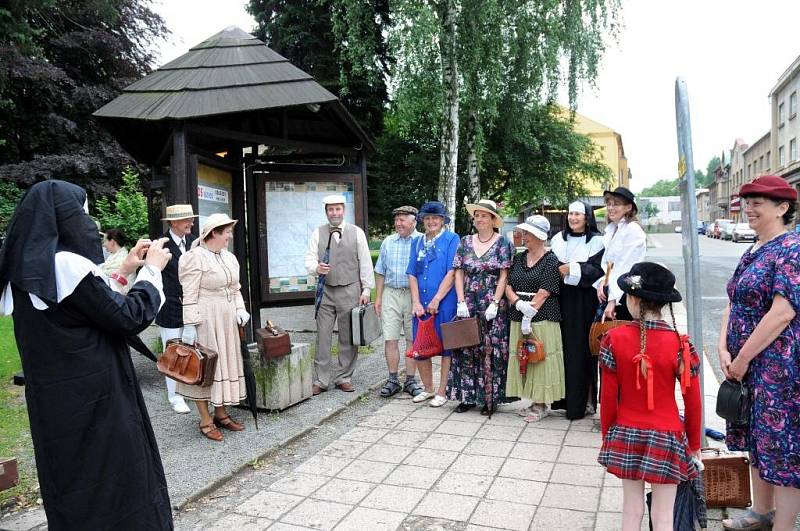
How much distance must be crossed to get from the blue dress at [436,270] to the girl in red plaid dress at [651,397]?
3001mm

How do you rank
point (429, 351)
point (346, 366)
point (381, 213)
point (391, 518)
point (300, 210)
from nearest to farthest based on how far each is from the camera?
point (391, 518)
point (429, 351)
point (346, 366)
point (300, 210)
point (381, 213)

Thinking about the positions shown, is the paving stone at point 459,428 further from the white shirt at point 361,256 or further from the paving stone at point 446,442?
the white shirt at point 361,256

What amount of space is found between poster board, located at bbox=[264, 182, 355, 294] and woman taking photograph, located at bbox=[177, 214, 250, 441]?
1641 mm

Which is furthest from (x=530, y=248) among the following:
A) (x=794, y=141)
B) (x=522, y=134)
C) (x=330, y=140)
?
(x=794, y=141)

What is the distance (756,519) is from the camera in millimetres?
3252

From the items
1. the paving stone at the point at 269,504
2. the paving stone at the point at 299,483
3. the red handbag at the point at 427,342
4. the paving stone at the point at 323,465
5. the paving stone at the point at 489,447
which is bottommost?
the paving stone at the point at 489,447

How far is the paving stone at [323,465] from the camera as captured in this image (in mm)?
4316

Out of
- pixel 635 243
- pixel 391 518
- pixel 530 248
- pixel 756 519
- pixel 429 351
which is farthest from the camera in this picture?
pixel 429 351

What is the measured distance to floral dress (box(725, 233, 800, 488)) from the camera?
2.83 m

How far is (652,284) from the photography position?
2.70 metres

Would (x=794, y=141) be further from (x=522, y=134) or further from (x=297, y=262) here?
(x=297, y=262)

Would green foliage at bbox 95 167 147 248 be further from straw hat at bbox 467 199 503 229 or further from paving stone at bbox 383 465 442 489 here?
paving stone at bbox 383 465 442 489

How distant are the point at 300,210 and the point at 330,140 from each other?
1.02 meters

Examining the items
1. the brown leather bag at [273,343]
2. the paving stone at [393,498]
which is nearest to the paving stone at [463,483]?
the paving stone at [393,498]
